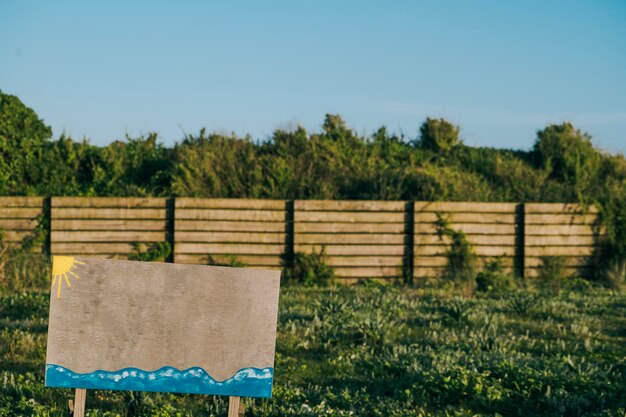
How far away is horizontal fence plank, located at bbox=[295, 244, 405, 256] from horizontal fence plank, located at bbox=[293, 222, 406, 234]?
30cm

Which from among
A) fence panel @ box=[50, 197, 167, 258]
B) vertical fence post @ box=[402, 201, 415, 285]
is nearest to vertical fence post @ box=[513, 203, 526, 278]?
vertical fence post @ box=[402, 201, 415, 285]

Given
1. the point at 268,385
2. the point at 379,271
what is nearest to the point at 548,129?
the point at 379,271

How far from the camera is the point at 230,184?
15312 mm

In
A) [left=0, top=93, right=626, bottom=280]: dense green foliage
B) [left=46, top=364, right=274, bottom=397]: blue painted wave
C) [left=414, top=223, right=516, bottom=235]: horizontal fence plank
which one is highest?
[left=0, top=93, right=626, bottom=280]: dense green foliage

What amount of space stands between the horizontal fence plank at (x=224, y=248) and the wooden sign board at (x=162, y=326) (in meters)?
9.54

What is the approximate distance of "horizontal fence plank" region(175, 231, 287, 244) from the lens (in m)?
13.6

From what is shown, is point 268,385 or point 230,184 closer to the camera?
point 268,385

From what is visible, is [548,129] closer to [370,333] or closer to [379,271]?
[379,271]

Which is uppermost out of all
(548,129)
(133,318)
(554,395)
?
(548,129)

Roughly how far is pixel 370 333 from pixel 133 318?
3873 mm

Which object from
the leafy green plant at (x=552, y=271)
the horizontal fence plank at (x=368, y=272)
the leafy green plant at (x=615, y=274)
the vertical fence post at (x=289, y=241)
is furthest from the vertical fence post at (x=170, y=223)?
the leafy green plant at (x=615, y=274)

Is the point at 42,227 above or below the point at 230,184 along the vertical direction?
below

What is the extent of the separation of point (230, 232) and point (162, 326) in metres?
9.65

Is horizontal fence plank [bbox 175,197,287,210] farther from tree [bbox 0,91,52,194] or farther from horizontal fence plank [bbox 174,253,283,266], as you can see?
tree [bbox 0,91,52,194]
